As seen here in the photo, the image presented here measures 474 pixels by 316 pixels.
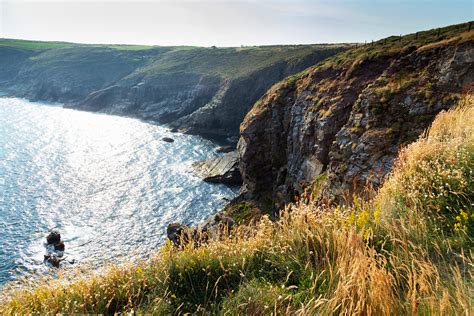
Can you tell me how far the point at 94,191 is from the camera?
58500 millimetres

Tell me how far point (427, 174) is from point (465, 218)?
177 centimetres

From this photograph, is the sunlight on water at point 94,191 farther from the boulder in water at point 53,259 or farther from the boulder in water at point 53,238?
the boulder in water at point 53,238

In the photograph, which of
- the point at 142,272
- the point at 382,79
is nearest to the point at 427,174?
the point at 142,272

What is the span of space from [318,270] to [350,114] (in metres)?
28.0

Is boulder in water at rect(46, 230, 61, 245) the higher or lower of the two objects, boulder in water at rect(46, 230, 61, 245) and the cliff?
the lower

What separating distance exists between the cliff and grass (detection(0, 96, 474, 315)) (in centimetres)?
9493

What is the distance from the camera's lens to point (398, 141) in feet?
79.3

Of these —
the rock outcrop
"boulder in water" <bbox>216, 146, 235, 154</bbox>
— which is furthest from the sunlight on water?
"boulder in water" <bbox>216, 146, 235, 154</bbox>

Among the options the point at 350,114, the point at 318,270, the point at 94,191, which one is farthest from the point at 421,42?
the point at 94,191

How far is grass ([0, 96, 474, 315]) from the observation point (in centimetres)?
455

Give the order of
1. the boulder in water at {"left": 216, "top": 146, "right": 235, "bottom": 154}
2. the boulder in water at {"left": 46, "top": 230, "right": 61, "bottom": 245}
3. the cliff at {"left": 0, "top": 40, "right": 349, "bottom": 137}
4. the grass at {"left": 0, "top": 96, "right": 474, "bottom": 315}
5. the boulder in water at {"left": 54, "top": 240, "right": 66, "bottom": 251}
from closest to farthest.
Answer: the grass at {"left": 0, "top": 96, "right": 474, "bottom": 315}, the boulder in water at {"left": 54, "top": 240, "right": 66, "bottom": 251}, the boulder in water at {"left": 46, "top": 230, "right": 61, "bottom": 245}, the boulder in water at {"left": 216, "top": 146, "right": 235, "bottom": 154}, the cliff at {"left": 0, "top": 40, "right": 349, "bottom": 137}

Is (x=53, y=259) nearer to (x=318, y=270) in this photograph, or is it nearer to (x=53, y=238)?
(x=53, y=238)

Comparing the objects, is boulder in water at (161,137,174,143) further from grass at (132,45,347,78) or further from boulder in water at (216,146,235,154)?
grass at (132,45,347,78)

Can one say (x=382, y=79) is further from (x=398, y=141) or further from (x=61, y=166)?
(x=61, y=166)
